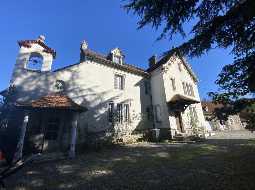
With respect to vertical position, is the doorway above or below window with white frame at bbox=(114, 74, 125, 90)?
below

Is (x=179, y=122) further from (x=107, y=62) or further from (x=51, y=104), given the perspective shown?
(x=51, y=104)

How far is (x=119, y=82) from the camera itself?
19.8 m

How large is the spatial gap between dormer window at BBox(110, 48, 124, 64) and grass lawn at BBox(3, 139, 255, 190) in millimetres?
12371

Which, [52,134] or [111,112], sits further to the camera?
[111,112]

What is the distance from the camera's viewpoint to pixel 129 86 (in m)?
20.0

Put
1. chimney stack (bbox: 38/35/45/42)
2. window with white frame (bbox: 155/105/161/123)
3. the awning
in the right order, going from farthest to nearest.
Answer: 1. window with white frame (bbox: 155/105/161/123)
2. the awning
3. chimney stack (bbox: 38/35/45/42)

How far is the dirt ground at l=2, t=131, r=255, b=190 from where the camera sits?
635 cm

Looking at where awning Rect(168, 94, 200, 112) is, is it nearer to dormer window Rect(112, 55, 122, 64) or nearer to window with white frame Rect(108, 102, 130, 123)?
window with white frame Rect(108, 102, 130, 123)

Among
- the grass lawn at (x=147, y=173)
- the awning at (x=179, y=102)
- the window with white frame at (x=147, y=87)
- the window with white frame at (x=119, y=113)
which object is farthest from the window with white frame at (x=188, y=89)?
the grass lawn at (x=147, y=173)

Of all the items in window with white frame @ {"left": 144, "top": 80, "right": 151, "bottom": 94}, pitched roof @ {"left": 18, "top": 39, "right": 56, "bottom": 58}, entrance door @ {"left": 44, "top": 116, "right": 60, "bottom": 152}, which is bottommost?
entrance door @ {"left": 44, "top": 116, "right": 60, "bottom": 152}

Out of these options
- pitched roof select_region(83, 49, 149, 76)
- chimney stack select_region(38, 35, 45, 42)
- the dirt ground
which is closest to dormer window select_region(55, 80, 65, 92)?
chimney stack select_region(38, 35, 45, 42)

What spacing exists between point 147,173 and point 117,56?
15161mm

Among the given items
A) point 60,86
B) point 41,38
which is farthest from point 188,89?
point 41,38

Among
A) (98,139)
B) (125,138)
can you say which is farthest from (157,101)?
(98,139)
